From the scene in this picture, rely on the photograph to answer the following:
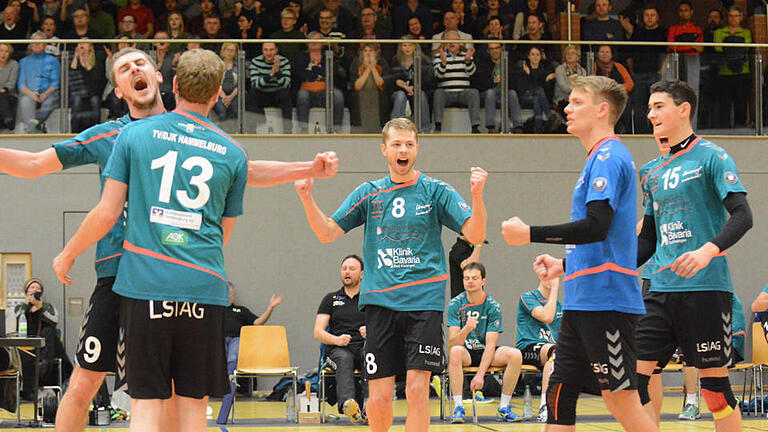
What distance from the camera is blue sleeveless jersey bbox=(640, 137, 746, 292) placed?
514 centimetres

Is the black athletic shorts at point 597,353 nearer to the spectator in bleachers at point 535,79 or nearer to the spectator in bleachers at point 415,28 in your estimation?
the spectator in bleachers at point 535,79

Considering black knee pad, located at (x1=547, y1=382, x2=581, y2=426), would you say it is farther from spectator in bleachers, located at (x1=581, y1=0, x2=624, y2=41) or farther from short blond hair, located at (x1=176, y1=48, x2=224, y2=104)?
spectator in bleachers, located at (x1=581, y1=0, x2=624, y2=41)

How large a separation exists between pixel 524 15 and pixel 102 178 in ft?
37.6

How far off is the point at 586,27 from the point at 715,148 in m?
9.08

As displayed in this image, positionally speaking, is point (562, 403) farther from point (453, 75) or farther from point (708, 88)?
point (708, 88)

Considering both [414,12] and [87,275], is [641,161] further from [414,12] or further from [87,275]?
[87,275]

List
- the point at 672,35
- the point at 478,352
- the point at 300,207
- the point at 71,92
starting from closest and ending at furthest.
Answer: the point at 478,352 → the point at 71,92 → the point at 300,207 → the point at 672,35

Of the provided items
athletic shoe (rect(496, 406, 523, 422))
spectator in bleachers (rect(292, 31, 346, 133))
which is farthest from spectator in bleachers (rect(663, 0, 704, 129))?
athletic shoe (rect(496, 406, 523, 422))

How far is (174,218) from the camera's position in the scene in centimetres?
360

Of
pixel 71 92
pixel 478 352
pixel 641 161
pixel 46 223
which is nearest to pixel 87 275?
pixel 46 223

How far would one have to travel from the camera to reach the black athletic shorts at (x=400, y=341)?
536 cm

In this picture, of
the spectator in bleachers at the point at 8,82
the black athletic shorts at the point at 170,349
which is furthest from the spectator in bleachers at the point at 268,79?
the black athletic shorts at the point at 170,349

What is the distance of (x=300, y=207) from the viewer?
12820 millimetres

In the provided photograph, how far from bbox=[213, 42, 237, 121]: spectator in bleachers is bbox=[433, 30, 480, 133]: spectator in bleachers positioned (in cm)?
271
